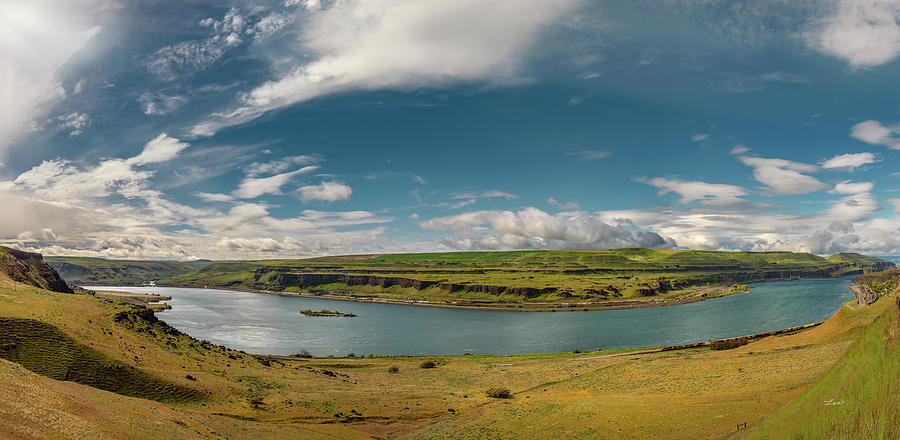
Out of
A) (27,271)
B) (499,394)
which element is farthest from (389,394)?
(27,271)

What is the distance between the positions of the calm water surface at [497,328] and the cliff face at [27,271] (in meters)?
41.6

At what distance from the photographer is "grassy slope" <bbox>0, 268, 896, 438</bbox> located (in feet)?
91.5

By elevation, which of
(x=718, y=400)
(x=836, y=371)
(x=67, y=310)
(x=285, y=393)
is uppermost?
(x=836, y=371)

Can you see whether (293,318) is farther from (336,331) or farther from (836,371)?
(836,371)

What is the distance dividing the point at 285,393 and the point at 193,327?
13009cm

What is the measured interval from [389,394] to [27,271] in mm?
90066

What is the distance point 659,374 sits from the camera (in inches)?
2127

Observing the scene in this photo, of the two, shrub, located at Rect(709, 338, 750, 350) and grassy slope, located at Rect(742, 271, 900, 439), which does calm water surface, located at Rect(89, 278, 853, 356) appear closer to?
shrub, located at Rect(709, 338, 750, 350)

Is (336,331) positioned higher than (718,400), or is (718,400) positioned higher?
(718,400)

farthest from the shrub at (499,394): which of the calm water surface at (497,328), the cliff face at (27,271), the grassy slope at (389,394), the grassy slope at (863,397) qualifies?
the cliff face at (27,271)

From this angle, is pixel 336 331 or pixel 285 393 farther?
pixel 336 331

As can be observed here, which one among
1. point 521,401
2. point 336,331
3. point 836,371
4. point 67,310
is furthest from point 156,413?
point 336,331

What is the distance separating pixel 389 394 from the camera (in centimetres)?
5747

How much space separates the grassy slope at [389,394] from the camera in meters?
27.9
